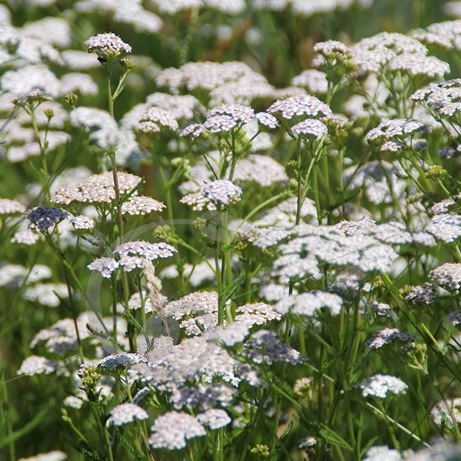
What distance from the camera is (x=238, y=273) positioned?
400 centimetres

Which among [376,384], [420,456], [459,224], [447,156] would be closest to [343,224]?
[459,224]

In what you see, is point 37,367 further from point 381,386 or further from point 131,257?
point 381,386

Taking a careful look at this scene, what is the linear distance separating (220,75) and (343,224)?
7.03 feet

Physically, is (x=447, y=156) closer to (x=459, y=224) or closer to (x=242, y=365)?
(x=459, y=224)

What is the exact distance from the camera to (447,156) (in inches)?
146

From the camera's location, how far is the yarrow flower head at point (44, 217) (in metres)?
3.28

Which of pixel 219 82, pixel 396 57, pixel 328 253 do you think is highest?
pixel 396 57

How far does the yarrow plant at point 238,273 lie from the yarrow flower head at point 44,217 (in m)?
0.01

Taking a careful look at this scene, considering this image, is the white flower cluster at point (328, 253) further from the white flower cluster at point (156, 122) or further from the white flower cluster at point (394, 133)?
the white flower cluster at point (156, 122)

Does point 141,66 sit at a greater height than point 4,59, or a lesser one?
lesser

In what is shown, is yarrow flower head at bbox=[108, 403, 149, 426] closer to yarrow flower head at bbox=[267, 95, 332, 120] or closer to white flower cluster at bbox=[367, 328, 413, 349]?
white flower cluster at bbox=[367, 328, 413, 349]

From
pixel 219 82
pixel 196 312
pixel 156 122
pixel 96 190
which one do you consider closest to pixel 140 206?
pixel 96 190

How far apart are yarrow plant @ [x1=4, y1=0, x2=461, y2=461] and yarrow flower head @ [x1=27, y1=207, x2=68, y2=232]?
0.01 m

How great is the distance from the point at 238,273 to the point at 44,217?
1.03m
